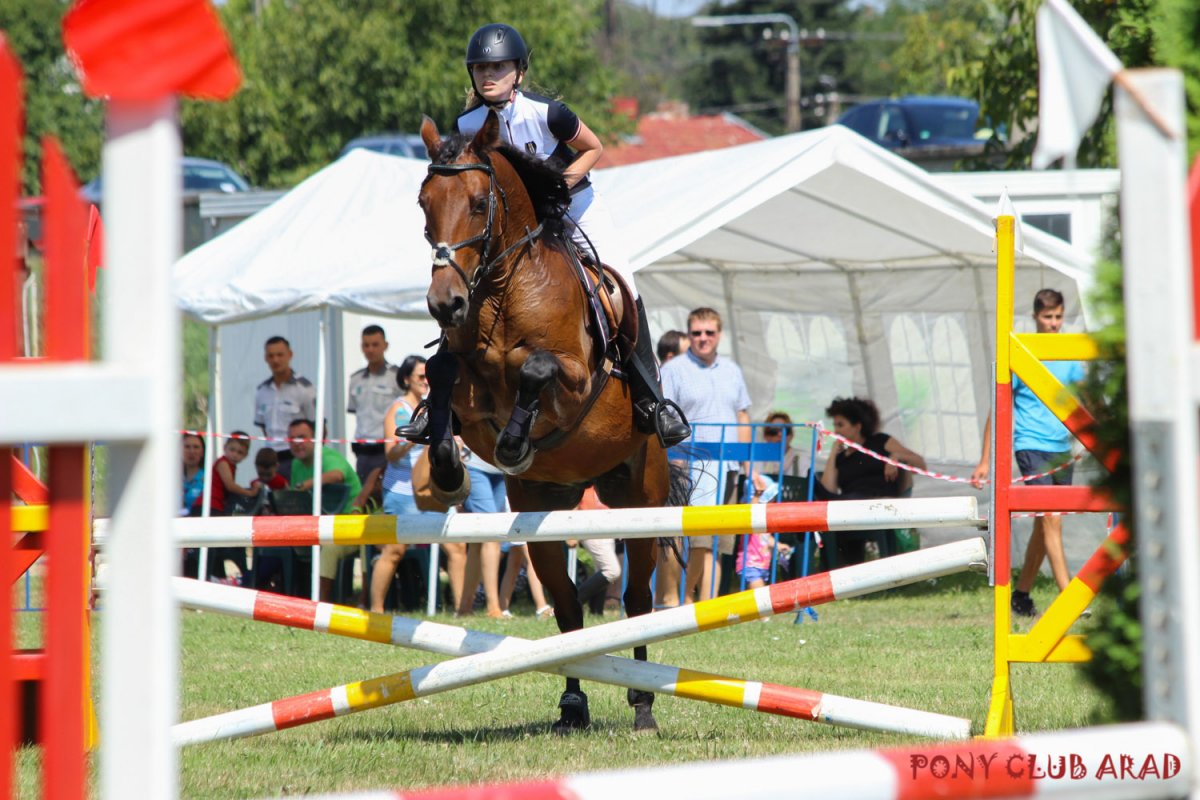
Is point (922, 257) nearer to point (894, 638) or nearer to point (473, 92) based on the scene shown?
point (894, 638)

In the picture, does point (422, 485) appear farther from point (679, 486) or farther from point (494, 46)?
point (494, 46)

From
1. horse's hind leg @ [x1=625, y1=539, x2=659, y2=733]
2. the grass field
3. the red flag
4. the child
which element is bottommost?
the grass field

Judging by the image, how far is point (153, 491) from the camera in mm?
1600

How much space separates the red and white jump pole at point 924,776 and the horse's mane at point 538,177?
11.7ft

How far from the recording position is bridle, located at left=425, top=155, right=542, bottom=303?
192 inches

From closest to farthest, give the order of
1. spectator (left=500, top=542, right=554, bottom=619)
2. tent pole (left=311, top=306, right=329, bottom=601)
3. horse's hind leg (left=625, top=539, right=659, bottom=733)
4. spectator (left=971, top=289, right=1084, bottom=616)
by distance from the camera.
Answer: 1. horse's hind leg (left=625, top=539, right=659, bottom=733)
2. spectator (left=971, top=289, right=1084, bottom=616)
3. tent pole (left=311, top=306, right=329, bottom=601)
4. spectator (left=500, top=542, right=554, bottom=619)

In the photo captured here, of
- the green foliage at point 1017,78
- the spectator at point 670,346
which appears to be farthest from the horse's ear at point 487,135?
the spectator at point 670,346

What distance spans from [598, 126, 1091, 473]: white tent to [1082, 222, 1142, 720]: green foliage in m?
7.01

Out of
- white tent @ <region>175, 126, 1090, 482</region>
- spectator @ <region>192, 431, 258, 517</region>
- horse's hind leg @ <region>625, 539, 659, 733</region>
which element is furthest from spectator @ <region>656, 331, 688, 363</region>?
horse's hind leg @ <region>625, 539, 659, 733</region>

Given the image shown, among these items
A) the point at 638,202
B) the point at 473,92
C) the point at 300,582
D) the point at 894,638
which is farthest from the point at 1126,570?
the point at 300,582

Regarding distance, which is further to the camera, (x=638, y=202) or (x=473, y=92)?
(x=638, y=202)

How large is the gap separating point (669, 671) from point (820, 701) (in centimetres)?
51

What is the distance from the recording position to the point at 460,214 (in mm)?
4980

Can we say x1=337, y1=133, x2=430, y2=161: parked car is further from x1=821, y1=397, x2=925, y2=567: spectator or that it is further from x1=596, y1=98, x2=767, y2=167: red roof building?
x1=596, y1=98, x2=767, y2=167: red roof building
